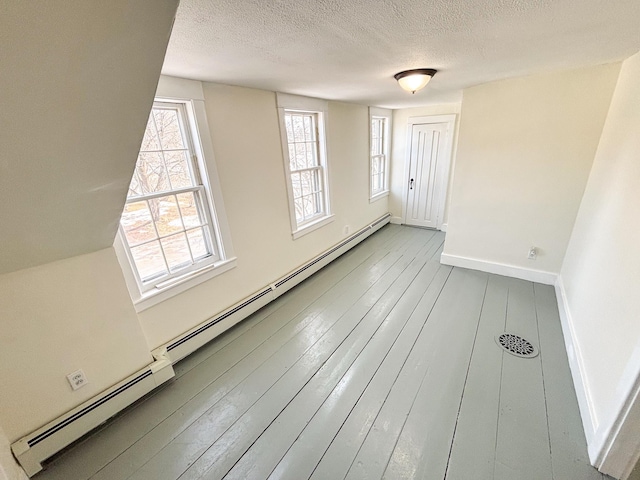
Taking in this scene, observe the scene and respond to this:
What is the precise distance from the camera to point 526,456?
4.77 feet

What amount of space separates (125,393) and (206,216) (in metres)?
1.36

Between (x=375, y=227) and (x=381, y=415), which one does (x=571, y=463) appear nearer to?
(x=381, y=415)

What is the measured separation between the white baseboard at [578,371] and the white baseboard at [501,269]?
395 mm

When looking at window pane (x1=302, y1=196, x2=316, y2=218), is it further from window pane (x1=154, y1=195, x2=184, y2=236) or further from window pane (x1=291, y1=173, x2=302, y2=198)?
window pane (x1=154, y1=195, x2=184, y2=236)

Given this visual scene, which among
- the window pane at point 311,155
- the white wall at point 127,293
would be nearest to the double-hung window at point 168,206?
the white wall at point 127,293

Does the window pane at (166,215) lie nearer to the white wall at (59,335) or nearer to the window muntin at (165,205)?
the window muntin at (165,205)

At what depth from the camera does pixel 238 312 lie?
8.50ft

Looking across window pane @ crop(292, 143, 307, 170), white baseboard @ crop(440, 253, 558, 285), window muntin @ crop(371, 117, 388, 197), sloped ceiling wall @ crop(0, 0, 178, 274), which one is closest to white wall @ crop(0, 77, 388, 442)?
sloped ceiling wall @ crop(0, 0, 178, 274)

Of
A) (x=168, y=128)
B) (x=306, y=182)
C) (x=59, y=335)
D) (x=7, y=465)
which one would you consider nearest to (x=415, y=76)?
(x=306, y=182)

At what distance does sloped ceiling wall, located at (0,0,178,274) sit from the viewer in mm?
616

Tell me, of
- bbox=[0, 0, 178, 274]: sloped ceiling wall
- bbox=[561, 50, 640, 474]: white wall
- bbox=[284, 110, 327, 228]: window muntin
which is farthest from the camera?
bbox=[284, 110, 327, 228]: window muntin

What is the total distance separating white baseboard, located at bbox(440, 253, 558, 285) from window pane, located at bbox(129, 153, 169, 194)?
3.35m

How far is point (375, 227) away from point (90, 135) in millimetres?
4414

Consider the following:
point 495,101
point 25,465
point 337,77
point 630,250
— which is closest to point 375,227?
point 495,101
